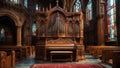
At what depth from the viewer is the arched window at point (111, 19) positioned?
1972 cm

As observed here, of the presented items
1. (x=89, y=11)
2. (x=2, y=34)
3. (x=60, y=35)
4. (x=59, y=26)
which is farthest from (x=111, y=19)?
(x=2, y=34)

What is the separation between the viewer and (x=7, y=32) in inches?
987

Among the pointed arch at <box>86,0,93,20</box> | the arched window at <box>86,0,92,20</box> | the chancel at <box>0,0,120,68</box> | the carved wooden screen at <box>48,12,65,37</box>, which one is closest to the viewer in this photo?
the chancel at <box>0,0,120,68</box>

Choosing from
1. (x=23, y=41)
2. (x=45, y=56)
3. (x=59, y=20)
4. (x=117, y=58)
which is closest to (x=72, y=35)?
(x=59, y=20)

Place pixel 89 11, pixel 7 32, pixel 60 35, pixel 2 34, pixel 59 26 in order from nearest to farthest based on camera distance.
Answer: pixel 60 35 < pixel 59 26 < pixel 2 34 < pixel 7 32 < pixel 89 11

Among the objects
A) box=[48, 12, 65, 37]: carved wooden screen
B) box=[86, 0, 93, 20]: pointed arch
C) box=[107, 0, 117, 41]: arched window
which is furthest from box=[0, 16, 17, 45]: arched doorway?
box=[48, 12, 65, 37]: carved wooden screen

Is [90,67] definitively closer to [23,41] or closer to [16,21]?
[16,21]

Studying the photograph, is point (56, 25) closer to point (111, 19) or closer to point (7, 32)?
point (111, 19)

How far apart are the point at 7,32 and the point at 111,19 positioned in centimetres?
1227

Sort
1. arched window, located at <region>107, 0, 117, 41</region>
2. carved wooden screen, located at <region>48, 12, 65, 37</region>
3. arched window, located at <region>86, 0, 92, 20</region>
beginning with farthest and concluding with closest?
arched window, located at <region>86, 0, 92, 20</region>, arched window, located at <region>107, 0, 117, 41</region>, carved wooden screen, located at <region>48, 12, 65, 37</region>

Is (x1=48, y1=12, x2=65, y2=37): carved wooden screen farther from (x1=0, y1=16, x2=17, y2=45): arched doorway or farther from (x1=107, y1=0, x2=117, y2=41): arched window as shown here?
(x1=0, y1=16, x2=17, y2=45): arched doorway

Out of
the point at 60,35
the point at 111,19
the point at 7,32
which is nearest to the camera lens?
the point at 60,35

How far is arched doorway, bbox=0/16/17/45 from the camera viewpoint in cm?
2497

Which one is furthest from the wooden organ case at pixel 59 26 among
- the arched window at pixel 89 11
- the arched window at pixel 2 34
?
the arched window at pixel 89 11
